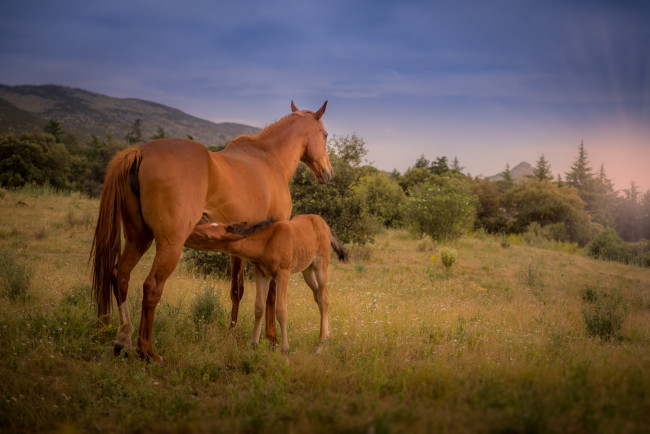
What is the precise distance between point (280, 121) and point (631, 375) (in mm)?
5367

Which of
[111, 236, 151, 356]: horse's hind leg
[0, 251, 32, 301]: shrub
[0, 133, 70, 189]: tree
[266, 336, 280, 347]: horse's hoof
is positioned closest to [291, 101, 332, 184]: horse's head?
[266, 336, 280, 347]: horse's hoof

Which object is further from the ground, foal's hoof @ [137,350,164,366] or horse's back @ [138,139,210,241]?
horse's back @ [138,139,210,241]

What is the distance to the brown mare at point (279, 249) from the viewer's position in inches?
170

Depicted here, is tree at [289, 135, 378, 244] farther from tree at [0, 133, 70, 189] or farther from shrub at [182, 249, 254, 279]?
tree at [0, 133, 70, 189]

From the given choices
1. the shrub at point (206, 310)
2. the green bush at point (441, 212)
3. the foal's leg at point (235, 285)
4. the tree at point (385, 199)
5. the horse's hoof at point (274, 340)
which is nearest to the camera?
the horse's hoof at point (274, 340)

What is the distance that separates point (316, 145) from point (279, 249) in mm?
2516

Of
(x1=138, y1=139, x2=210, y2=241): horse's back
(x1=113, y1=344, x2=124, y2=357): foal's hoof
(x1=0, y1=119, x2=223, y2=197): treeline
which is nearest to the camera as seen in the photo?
(x1=138, y1=139, x2=210, y2=241): horse's back

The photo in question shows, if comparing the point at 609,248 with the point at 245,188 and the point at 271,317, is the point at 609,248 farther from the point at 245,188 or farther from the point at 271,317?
the point at 245,188

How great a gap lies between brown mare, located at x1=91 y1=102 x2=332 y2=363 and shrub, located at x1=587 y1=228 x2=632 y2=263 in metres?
18.4

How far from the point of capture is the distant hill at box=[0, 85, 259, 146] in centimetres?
7576

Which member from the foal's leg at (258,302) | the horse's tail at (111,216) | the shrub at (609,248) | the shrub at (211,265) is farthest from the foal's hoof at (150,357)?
the shrub at (609,248)

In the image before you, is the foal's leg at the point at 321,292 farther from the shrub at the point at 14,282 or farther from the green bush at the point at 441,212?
the green bush at the point at 441,212

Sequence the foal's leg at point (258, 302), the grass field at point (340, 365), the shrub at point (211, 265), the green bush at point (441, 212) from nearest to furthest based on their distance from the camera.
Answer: the grass field at point (340, 365), the foal's leg at point (258, 302), the shrub at point (211, 265), the green bush at point (441, 212)

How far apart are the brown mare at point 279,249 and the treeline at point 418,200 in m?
8.35
